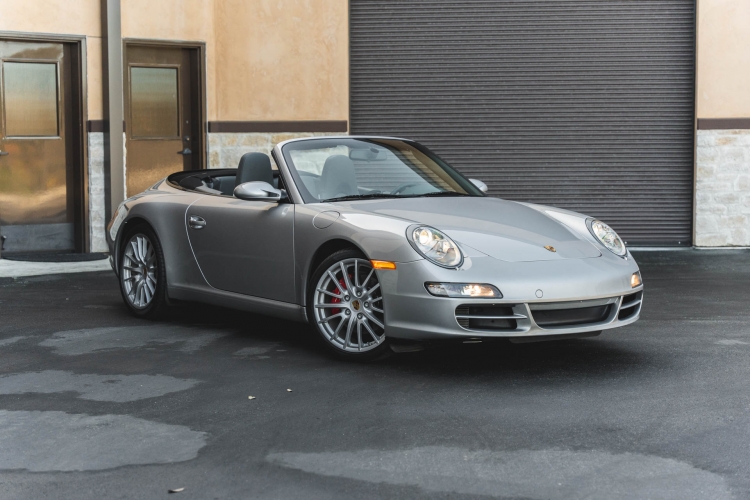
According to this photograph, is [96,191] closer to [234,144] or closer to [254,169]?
[234,144]

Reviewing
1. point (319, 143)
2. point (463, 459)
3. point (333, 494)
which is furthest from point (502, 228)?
point (333, 494)

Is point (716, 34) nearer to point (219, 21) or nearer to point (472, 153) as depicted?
point (472, 153)

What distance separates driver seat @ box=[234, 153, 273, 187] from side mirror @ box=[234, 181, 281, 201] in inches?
23.2

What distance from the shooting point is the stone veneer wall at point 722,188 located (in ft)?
41.5

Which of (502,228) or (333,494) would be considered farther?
(502,228)

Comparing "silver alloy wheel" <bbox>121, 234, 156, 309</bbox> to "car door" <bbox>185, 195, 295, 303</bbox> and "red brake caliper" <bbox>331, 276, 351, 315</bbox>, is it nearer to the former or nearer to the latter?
"car door" <bbox>185, 195, 295, 303</bbox>

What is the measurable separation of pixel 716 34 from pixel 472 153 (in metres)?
3.17

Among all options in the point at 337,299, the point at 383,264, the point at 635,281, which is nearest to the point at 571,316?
the point at 635,281

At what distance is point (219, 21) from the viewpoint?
12945mm

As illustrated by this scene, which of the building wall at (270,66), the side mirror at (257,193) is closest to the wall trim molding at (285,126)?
the building wall at (270,66)

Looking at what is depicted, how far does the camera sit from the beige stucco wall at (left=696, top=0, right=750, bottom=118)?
41.0 ft

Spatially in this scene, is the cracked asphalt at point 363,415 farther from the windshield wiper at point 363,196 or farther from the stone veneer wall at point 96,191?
the stone veneer wall at point 96,191

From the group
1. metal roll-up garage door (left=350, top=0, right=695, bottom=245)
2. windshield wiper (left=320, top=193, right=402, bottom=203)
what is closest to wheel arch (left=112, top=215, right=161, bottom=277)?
windshield wiper (left=320, top=193, right=402, bottom=203)

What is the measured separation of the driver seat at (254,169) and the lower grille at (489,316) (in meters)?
2.17
